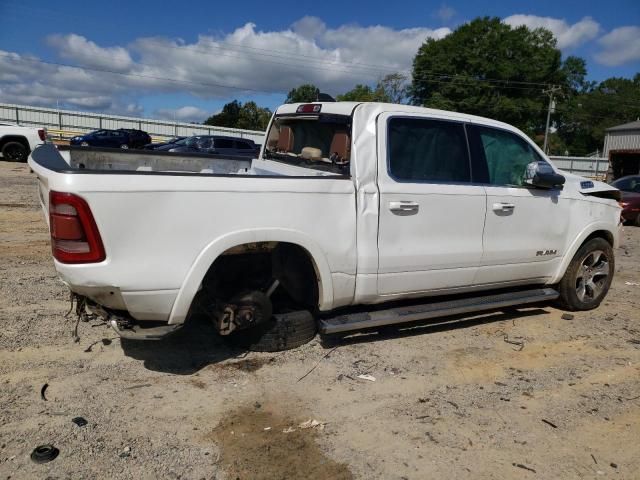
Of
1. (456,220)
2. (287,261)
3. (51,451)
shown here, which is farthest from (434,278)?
(51,451)

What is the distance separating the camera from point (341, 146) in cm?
425

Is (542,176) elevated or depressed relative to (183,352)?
elevated

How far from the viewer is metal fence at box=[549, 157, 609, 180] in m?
40.5

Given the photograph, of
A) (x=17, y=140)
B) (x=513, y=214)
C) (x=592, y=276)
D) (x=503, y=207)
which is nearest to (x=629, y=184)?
(x=592, y=276)

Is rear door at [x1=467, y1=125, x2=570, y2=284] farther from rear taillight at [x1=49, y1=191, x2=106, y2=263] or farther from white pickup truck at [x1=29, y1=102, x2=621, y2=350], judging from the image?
rear taillight at [x1=49, y1=191, x2=106, y2=263]

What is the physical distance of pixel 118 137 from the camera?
3028 centimetres

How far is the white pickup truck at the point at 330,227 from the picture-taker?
10.2 ft

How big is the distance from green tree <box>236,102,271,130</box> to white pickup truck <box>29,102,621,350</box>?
63.5 meters

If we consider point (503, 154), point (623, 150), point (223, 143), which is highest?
point (623, 150)

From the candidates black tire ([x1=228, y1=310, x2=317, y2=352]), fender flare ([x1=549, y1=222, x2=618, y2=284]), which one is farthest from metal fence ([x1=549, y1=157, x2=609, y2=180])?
black tire ([x1=228, y1=310, x2=317, y2=352])

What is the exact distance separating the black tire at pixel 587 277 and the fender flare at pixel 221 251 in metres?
3.04

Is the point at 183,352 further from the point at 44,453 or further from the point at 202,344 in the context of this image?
the point at 44,453

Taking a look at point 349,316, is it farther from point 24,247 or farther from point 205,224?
point 24,247

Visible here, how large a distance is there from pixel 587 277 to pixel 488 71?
2571 inches
